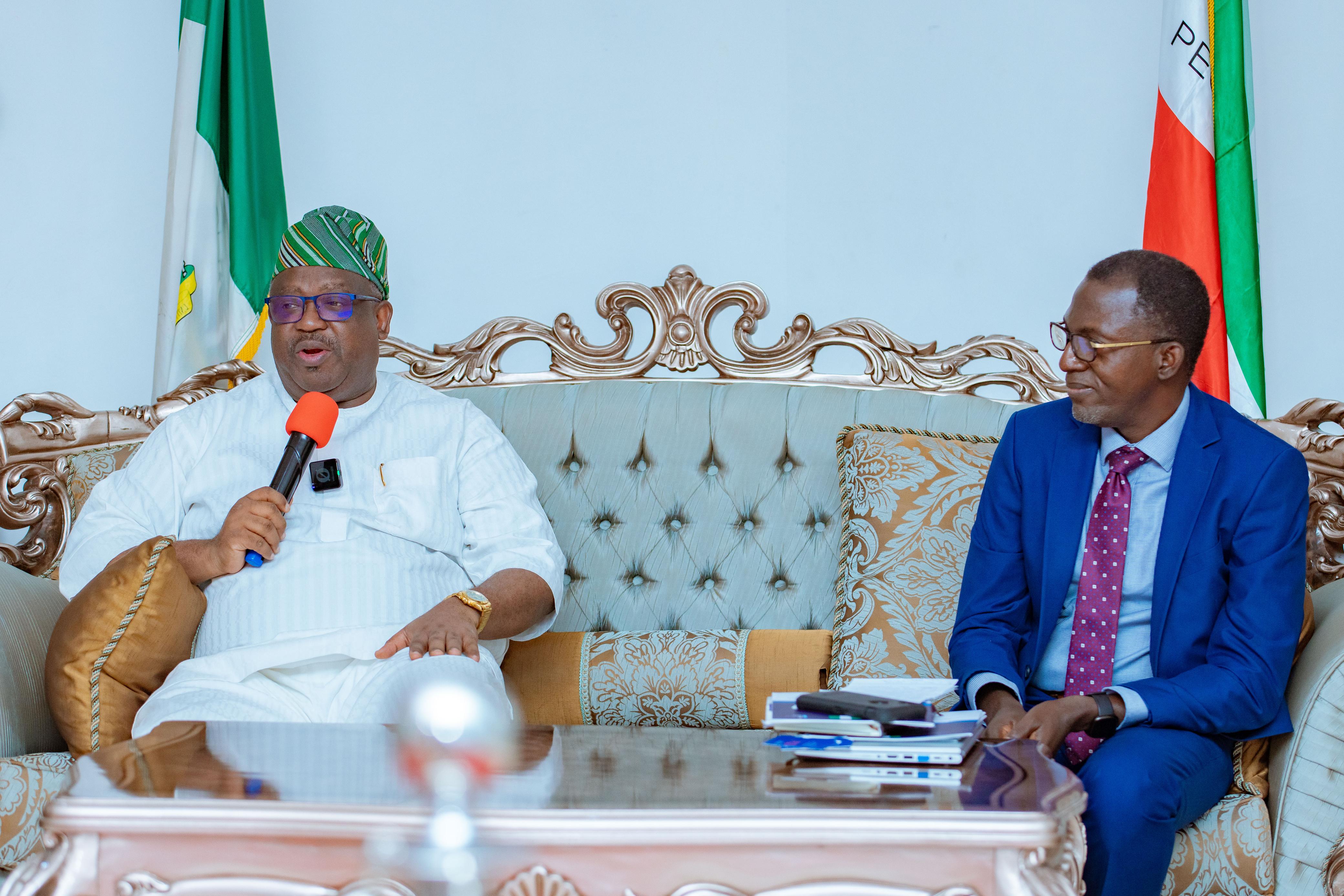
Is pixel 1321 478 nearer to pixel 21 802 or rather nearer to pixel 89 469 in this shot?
pixel 21 802

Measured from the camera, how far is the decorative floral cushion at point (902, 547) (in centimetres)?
217

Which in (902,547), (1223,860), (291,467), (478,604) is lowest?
(1223,860)

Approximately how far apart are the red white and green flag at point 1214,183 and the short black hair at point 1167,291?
979mm

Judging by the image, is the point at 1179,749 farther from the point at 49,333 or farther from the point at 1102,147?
the point at 49,333

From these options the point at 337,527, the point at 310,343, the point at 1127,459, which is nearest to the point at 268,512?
the point at 337,527

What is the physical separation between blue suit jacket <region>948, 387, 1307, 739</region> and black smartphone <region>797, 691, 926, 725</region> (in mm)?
497

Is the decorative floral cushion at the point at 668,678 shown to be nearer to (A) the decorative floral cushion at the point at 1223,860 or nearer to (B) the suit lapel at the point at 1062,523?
(B) the suit lapel at the point at 1062,523

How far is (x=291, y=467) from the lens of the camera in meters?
1.95

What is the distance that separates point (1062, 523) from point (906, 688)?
1.60 feet

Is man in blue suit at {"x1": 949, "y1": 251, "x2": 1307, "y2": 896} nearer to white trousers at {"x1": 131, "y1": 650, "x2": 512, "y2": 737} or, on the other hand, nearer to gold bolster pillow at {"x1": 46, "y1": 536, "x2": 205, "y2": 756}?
white trousers at {"x1": 131, "y1": 650, "x2": 512, "y2": 737}

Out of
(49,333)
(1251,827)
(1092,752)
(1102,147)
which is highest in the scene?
(1102,147)

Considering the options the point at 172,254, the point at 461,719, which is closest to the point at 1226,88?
the point at 461,719

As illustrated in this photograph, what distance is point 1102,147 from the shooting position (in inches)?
138

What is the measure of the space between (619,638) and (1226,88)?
203cm
